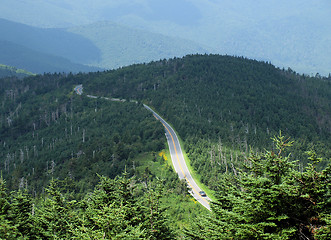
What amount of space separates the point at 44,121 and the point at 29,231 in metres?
168

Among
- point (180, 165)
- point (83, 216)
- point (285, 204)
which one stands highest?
point (285, 204)

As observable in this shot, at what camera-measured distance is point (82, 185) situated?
98625 mm

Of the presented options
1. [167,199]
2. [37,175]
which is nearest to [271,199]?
[167,199]

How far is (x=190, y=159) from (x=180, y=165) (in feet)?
19.5

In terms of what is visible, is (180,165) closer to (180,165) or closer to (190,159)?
(180,165)

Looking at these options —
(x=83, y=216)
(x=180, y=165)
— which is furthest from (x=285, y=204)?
(x=180, y=165)

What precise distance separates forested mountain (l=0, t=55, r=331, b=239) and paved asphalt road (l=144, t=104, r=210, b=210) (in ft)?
9.86

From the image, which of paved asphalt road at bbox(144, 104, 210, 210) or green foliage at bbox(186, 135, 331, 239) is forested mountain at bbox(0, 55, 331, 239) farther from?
paved asphalt road at bbox(144, 104, 210, 210)

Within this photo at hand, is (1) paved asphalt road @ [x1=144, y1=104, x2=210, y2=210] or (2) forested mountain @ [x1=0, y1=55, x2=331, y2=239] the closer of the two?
(2) forested mountain @ [x1=0, y1=55, x2=331, y2=239]

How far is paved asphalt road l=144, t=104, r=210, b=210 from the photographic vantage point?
85.8m

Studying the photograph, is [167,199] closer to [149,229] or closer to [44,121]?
[149,229]

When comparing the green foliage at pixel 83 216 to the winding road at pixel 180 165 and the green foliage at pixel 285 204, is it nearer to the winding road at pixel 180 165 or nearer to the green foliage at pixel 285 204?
the green foliage at pixel 285 204

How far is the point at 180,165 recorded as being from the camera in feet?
353

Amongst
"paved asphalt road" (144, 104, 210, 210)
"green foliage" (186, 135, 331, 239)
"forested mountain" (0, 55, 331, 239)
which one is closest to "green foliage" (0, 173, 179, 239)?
"forested mountain" (0, 55, 331, 239)
